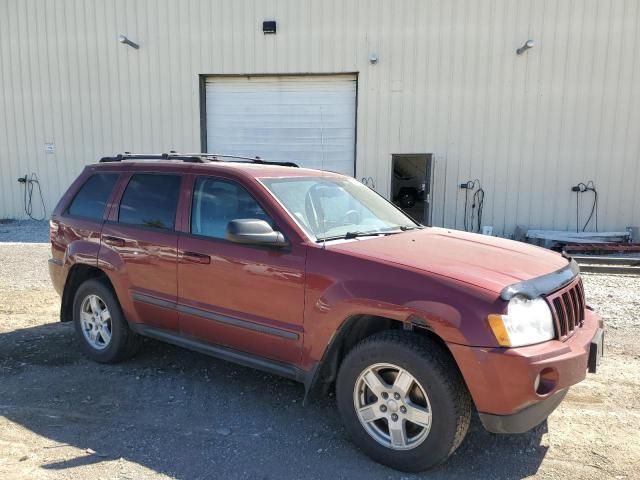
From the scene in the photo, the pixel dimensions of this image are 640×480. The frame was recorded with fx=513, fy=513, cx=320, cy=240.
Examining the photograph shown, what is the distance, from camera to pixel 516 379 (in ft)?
8.52

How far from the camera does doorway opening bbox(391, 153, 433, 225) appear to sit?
39.7 ft

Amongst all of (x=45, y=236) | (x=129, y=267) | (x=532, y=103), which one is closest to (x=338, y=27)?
(x=532, y=103)

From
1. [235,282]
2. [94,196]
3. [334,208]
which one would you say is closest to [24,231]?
[94,196]

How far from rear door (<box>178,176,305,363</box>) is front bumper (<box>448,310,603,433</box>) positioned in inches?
44.5

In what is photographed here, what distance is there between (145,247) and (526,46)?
10012mm

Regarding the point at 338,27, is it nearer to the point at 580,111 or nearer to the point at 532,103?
the point at 532,103

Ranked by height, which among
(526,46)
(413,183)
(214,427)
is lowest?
(214,427)

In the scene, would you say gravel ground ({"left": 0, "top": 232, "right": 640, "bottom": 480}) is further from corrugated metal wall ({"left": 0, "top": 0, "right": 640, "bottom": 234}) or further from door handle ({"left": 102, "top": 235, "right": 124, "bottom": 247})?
corrugated metal wall ({"left": 0, "top": 0, "right": 640, "bottom": 234})

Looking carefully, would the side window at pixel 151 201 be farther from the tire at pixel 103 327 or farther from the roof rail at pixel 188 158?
the tire at pixel 103 327

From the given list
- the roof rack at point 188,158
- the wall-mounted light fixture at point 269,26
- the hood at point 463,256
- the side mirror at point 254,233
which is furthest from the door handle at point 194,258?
the wall-mounted light fixture at point 269,26

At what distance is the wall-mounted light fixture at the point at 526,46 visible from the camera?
36.0 ft

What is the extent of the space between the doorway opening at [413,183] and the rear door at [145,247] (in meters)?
8.61

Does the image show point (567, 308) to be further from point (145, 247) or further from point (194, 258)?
point (145, 247)

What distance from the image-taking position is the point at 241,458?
3.13 m
